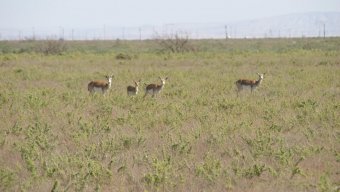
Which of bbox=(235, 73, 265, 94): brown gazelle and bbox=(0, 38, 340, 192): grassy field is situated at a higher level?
bbox=(235, 73, 265, 94): brown gazelle

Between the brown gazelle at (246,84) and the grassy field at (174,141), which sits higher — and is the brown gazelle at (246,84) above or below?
above

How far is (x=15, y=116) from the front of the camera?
14227 millimetres

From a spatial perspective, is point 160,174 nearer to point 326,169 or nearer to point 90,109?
point 326,169

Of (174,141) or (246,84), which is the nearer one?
(174,141)

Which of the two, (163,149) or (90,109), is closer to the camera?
(163,149)

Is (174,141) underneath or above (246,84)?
underneath

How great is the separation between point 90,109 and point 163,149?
21.2 ft

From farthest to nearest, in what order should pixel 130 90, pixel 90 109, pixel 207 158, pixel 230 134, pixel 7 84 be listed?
pixel 7 84
pixel 130 90
pixel 90 109
pixel 230 134
pixel 207 158

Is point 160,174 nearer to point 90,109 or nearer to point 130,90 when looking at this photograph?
point 90,109

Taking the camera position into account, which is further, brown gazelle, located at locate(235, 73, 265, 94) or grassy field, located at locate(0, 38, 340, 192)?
brown gazelle, located at locate(235, 73, 265, 94)

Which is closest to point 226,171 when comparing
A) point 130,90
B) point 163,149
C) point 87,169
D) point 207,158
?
point 207,158

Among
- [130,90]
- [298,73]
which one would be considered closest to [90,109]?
[130,90]

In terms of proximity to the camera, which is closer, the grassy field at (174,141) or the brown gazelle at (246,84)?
the grassy field at (174,141)

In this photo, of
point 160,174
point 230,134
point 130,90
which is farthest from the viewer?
point 130,90
